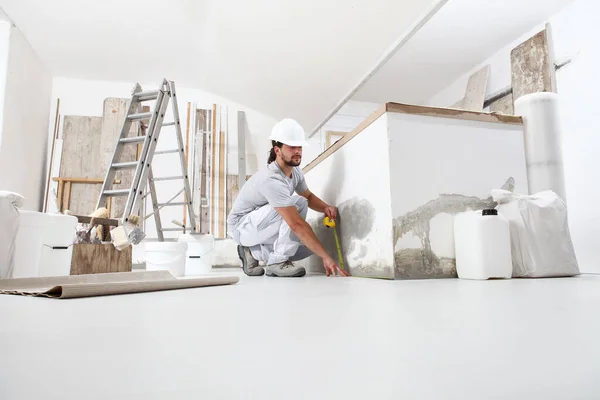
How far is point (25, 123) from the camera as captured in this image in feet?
15.4

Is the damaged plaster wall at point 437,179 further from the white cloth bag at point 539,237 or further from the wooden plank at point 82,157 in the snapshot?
the wooden plank at point 82,157

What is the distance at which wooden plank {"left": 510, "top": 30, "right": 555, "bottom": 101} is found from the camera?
13.7 feet

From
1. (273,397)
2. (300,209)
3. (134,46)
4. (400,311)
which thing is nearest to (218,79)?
(134,46)

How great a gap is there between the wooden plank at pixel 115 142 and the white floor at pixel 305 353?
4.66 metres

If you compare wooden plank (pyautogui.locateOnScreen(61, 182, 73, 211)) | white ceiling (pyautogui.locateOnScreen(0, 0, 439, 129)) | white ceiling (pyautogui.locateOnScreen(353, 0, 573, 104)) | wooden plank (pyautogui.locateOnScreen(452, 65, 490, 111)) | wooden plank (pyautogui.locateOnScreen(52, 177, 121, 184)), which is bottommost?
wooden plank (pyautogui.locateOnScreen(61, 182, 73, 211))

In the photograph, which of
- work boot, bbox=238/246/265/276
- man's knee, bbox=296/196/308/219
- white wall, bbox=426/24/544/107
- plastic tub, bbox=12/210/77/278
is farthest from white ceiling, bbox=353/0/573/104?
plastic tub, bbox=12/210/77/278

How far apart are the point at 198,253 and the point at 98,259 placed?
0.70 metres

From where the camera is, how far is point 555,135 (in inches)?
89.7

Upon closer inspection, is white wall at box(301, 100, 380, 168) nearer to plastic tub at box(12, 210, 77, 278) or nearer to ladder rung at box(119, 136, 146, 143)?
ladder rung at box(119, 136, 146, 143)

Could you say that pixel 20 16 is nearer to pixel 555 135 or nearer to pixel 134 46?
pixel 134 46

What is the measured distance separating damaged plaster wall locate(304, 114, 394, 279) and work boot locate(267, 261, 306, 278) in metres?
0.35

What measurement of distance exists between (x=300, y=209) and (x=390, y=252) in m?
0.96

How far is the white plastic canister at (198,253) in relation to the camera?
3037 millimetres

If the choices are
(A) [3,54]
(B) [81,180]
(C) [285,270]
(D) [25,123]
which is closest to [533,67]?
(C) [285,270]
